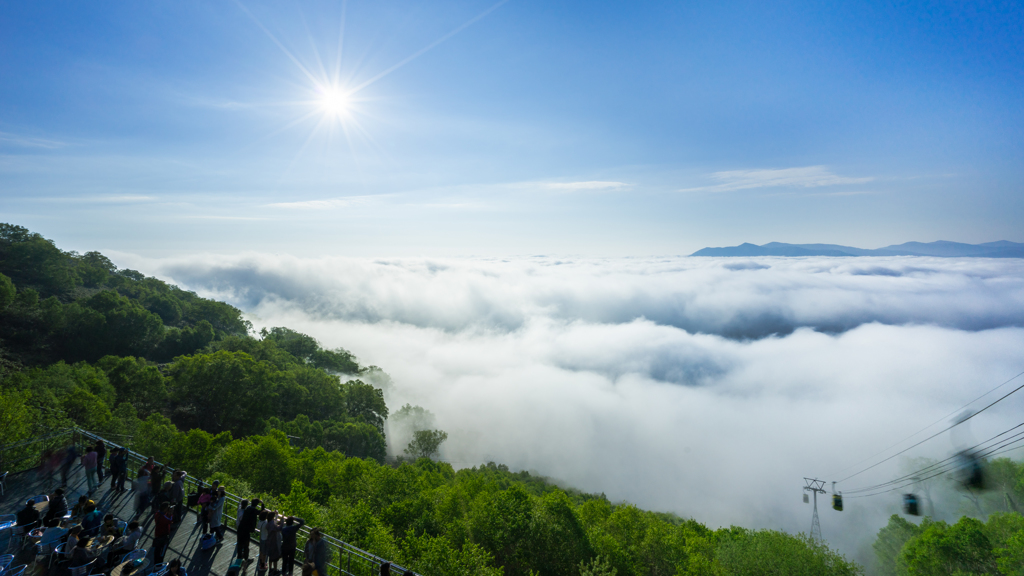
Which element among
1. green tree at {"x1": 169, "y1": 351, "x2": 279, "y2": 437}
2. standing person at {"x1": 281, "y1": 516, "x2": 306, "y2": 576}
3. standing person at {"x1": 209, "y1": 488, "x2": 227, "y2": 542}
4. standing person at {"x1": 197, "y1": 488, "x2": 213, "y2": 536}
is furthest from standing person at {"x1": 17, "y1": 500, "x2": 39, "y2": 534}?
green tree at {"x1": 169, "y1": 351, "x2": 279, "y2": 437}

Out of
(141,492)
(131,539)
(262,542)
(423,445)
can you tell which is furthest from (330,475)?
(423,445)

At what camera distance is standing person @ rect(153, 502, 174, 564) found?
11844mm

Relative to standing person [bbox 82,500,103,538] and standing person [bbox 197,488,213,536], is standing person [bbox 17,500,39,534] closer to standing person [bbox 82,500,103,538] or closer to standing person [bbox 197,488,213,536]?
standing person [bbox 82,500,103,538]

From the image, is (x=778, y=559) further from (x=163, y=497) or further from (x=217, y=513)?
(x=163, y=497)

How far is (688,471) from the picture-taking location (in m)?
175

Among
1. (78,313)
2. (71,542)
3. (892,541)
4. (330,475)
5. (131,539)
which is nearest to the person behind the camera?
(71,542)

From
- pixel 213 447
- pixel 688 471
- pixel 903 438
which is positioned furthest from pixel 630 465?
pixel 213 447

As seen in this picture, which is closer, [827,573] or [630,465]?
[827,573]

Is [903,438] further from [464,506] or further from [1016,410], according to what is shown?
[464,506]

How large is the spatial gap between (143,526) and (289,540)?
740 centimetres

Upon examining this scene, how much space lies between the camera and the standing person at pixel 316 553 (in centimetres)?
1102

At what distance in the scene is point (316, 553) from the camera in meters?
11.2

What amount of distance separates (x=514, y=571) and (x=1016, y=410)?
260395 millimetres

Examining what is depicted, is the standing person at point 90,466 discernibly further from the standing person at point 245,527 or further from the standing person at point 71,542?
the standing person at point 245,527
